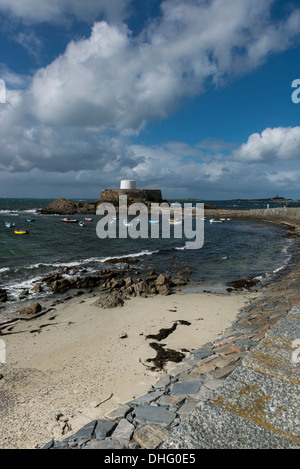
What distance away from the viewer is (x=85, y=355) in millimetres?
7887

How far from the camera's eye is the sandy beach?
17.1 feet

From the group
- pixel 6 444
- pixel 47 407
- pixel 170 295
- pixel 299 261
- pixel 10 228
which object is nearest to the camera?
pixel 6 444

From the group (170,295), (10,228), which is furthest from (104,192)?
(170,295)

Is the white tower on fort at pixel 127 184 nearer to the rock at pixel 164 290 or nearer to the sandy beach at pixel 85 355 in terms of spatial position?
the rock at pixel 164 290

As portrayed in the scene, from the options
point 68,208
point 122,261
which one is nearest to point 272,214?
point 122,261

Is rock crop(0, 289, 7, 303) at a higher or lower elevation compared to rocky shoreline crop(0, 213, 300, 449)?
lower

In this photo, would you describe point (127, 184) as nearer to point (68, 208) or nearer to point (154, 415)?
point (68, 208)

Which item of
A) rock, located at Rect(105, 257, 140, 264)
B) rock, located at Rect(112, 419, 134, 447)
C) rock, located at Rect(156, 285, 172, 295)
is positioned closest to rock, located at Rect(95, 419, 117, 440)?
rock, located at Rect(112, 419, 134, 447)

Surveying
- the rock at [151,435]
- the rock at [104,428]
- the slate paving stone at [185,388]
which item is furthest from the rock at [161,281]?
the rock at [151,435]

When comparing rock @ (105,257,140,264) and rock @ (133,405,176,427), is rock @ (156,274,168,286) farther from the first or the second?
rock @ (133,405,176,427)

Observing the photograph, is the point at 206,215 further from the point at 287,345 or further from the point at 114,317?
the point at 287,345

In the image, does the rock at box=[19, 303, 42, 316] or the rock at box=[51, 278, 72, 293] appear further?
the rock at box=[51, 278, 72, 293]

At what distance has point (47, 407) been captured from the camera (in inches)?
217
